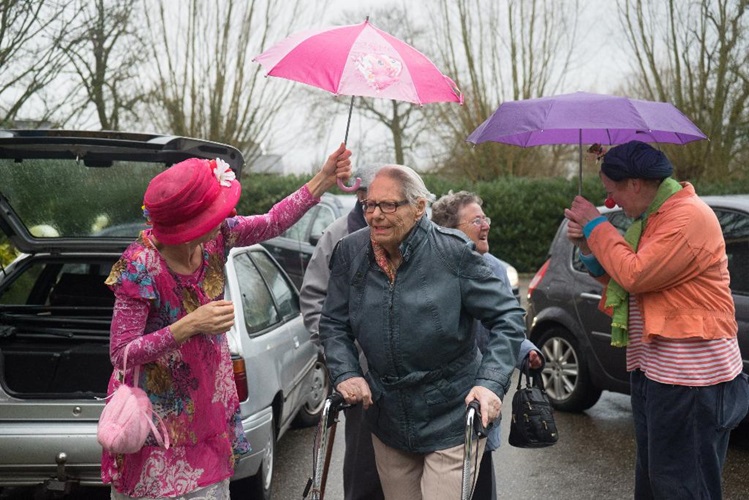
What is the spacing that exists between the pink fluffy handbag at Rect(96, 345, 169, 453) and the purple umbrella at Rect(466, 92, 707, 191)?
206 centimetres

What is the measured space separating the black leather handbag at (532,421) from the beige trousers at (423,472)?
20cm

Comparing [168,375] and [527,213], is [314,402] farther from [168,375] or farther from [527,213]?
[527,213]

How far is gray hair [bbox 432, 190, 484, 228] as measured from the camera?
3.91 m

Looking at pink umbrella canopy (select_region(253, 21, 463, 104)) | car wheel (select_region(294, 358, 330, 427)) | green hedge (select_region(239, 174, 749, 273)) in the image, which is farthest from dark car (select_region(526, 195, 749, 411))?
green hedge (select_region(239, 174, 749, 273))

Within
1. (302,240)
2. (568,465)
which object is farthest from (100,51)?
(568,465)

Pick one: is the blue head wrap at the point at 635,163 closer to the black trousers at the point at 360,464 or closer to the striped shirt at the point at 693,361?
the striped shirt at the point at 693,361

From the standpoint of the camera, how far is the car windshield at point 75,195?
4.34 m

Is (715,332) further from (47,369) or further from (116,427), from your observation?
(47,369)

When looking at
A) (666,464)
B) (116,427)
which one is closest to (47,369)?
(116,427)

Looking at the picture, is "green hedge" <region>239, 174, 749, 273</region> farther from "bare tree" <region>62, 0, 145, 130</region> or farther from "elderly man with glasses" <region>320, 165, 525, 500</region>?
"elderly man with glasses" <region>320, 165, 525, 500</region>

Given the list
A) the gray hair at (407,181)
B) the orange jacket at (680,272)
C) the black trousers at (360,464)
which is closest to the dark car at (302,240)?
the black trousers at (360,464)

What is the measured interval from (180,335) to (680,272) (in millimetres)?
1985

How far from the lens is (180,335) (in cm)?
265

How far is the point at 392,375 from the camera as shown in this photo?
9.57ft
